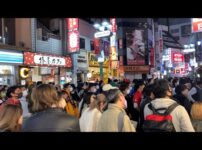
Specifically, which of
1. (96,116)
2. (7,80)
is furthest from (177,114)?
(7,80)

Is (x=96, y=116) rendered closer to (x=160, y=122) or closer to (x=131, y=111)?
(x=160, y=122)

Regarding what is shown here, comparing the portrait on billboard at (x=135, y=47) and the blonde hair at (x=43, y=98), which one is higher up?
the portrait on billboard at (x=135, y=47)

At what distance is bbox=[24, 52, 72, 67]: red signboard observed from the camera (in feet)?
60.2

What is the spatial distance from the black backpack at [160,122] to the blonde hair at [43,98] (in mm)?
1350

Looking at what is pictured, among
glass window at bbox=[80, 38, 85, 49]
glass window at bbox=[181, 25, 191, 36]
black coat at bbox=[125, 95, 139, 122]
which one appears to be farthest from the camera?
glass window at bbox=[181, 25, 191, 36]

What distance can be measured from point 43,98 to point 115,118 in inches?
42.4

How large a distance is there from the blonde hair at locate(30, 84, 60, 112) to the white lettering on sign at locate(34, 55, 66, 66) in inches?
590

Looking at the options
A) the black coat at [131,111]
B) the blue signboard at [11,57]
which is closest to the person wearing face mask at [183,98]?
the black coat at [131,111]

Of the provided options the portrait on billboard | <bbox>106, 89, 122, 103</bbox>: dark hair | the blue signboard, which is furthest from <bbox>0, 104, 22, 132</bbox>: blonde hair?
the portrait on billboard

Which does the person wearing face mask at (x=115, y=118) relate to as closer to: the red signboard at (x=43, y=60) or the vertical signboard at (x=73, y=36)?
the red signboard at (x=43, y=60)

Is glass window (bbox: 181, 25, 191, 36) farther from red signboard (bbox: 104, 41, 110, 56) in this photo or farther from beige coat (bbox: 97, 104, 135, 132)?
beige coat (bbox: 97, 104, 135, 132)

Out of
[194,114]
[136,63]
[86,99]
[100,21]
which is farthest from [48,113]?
[136,63]

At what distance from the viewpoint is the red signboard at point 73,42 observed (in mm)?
23172
